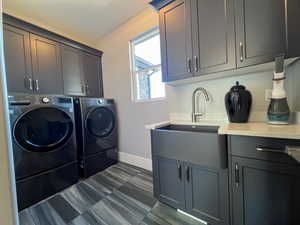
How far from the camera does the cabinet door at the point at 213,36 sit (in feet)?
4.31

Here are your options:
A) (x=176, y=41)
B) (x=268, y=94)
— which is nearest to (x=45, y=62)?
(x=176, y=41)

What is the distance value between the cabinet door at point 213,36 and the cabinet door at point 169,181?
3.33 ft

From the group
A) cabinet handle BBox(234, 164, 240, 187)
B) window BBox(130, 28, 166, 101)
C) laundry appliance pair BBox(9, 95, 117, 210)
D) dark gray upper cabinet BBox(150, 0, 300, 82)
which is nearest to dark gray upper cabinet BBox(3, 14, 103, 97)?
laundry appliance pair BBox(9, 95, 117, 210)

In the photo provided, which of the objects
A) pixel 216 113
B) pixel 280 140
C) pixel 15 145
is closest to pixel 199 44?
pixel 216 113

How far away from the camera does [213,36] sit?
1401mm

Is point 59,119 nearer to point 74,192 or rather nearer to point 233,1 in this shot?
point 74,192

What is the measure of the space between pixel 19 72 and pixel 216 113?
2592 millimetres

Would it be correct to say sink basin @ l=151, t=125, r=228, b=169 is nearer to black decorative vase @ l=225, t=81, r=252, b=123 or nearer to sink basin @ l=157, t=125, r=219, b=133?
sink basin @ l=157, t=125, r=219, b=133

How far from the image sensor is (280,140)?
0.93m

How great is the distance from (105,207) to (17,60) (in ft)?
7.05

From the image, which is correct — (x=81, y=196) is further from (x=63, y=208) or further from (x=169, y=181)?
(x=169, y=181)

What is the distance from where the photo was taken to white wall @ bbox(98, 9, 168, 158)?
233cm

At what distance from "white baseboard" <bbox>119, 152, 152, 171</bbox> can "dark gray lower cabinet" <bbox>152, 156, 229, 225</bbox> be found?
33.9 inches

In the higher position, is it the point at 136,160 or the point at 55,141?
the point at 55,141
